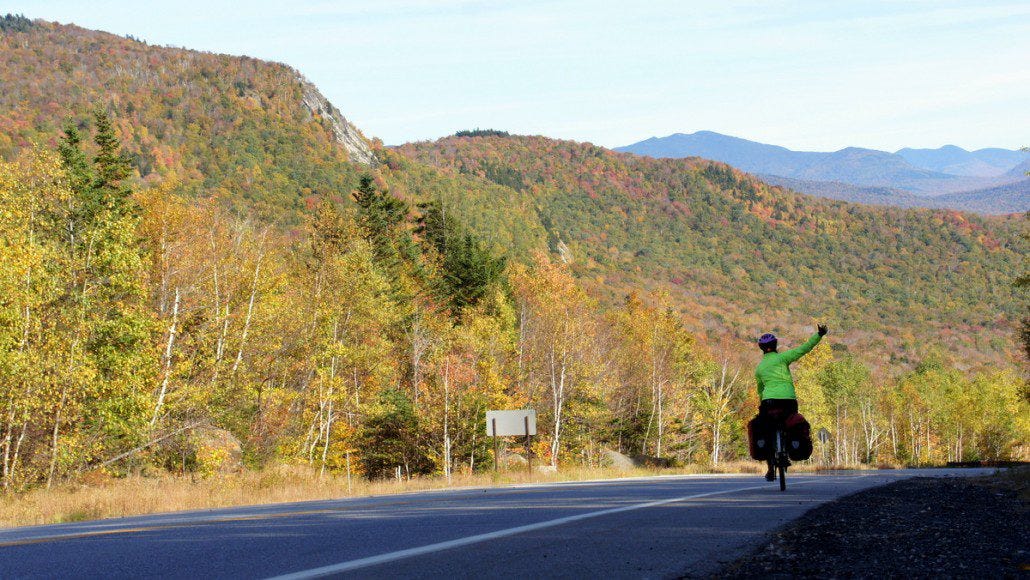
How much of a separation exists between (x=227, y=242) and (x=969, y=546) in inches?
1409

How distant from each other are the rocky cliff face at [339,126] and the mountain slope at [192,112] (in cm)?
26

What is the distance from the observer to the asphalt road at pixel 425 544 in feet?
20.7

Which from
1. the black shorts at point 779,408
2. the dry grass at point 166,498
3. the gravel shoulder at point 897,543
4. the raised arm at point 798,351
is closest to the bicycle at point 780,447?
the black shorts at point 779,408

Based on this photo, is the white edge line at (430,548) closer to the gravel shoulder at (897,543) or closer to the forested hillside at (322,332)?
the gravel shoulder at (897,543)

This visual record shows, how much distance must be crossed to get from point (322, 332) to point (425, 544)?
37175 millimetres

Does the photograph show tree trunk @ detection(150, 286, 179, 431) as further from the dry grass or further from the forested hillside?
the dry grass

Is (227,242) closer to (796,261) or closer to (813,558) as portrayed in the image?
(813,558)

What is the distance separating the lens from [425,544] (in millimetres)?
7566

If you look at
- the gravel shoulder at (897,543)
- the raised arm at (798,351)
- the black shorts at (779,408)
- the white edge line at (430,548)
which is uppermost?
the raised arm at (798,351)

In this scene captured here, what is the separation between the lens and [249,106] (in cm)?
16938

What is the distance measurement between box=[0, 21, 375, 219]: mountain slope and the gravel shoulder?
96481 millimetres

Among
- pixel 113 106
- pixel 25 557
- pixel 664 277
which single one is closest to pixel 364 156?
pixel 113 106

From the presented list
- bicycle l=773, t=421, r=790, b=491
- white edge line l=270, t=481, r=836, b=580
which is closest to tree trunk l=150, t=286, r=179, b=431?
bicycle l=773, t=421, r=790, b=491

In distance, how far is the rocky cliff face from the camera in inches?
6442
